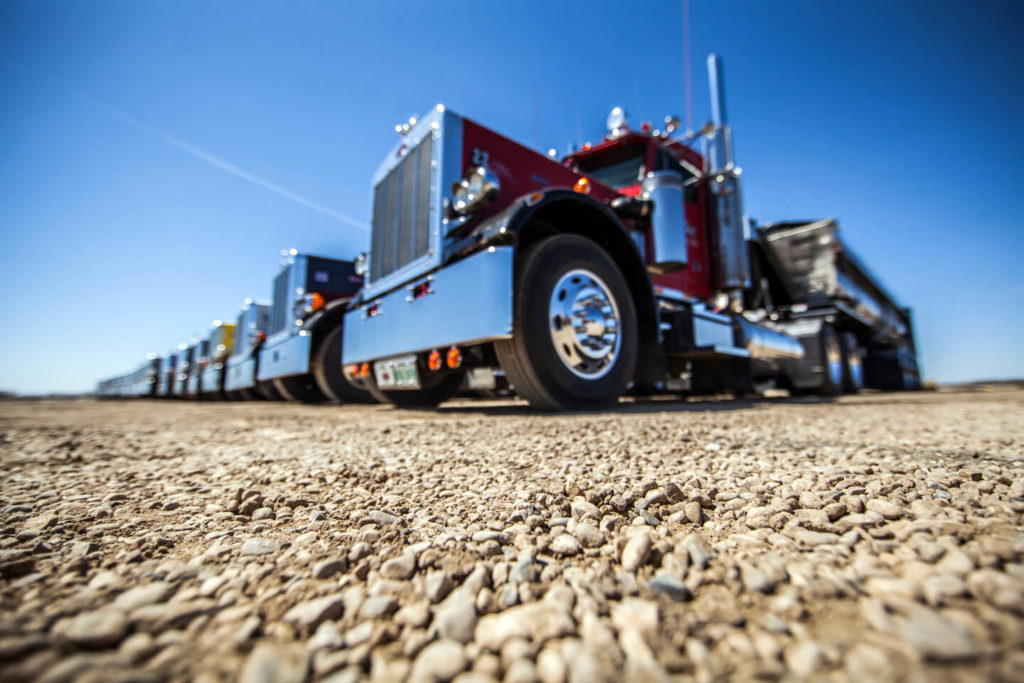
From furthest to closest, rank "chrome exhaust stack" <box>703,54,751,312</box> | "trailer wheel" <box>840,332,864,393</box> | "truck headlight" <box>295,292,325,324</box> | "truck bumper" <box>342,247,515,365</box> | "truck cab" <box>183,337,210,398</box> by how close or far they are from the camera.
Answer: "truck cab" <box>183,337,210,398</box>
"trailer wheel" <box>840,332,864,393</box>
"truck headlight" <box>295,292,325,324</box>
"chrome exhaust stack" <box>703,54,751,312</box>
"truck bumper" <box>342,247,515,365</box>

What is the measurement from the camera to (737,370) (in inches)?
209

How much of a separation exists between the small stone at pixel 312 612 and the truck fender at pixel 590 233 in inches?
84.3

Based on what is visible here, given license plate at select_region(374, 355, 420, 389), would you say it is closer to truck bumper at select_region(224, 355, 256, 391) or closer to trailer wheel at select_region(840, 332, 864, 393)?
truck bumper at select_region(224, 355, 256, 391)

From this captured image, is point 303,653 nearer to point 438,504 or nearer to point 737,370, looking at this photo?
point 438,504

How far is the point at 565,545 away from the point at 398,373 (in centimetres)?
266

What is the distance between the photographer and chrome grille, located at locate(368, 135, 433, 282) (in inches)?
134

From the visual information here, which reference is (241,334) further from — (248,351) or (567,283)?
(567,283)

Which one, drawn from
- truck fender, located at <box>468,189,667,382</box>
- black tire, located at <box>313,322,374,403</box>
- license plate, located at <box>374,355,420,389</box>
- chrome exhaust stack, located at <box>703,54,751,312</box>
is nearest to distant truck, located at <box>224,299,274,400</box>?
black tire, located at <box>313,322,374,403</box>

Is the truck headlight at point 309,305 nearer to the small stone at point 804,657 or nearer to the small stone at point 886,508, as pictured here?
the small stone at point 886,508

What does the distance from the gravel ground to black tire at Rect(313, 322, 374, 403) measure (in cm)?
419

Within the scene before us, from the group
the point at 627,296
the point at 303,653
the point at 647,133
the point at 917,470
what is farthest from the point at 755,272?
the point at 303,653

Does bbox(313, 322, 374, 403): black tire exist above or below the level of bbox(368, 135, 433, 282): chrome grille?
below

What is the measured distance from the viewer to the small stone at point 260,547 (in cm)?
74

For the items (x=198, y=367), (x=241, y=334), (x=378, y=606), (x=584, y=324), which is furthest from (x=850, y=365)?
(x=198, y=367)
